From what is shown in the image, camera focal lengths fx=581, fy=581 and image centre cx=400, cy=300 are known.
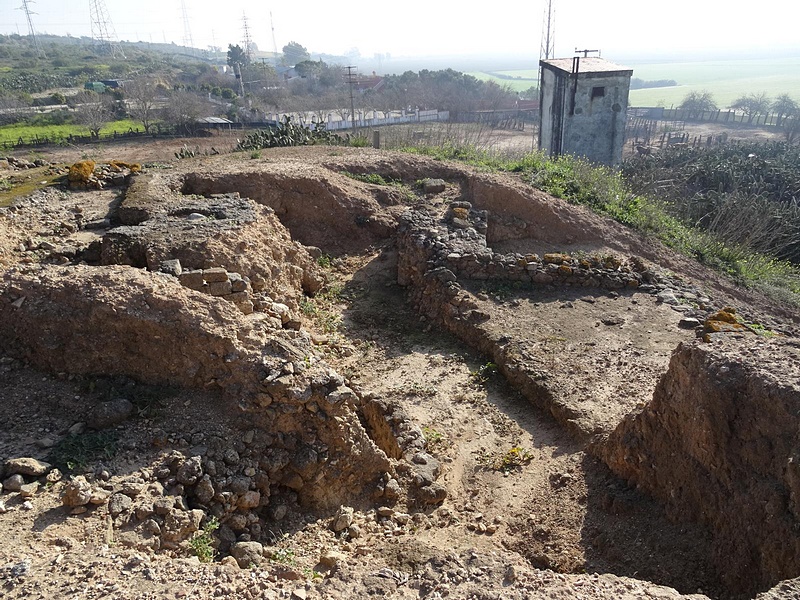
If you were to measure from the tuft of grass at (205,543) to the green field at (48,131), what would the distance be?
34.9 m

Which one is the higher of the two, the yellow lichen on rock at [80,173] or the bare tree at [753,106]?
the yellow lichen on rock at [80,173]

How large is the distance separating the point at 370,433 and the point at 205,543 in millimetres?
3039

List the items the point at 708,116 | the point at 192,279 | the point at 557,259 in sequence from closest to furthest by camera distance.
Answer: the point at 192,279
the point at 557,259
the point at 708,116

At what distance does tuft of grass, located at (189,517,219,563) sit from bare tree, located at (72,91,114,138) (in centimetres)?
3641

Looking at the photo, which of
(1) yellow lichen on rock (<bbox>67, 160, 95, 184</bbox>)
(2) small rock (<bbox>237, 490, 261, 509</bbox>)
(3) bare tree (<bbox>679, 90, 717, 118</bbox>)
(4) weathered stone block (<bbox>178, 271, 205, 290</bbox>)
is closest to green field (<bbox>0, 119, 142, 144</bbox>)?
(1) yellow lichen on rock (<bbox>67, 160, 95, 184</bbox>)

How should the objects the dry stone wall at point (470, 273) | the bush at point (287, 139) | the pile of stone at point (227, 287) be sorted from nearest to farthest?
1. the pile of stone at point (227, 287)
2. the dry stone wall at point (470, 273)
3. the bush at point (287, 139)

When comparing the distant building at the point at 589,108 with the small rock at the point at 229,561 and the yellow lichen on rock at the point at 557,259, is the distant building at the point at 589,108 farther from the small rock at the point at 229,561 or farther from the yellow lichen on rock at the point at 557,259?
the small rock at the point at 229,561

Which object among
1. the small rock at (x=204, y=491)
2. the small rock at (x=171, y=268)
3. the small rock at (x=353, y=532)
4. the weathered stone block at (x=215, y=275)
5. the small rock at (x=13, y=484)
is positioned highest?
the small rock at (x=171, y=268)

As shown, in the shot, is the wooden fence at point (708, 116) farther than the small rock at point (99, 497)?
Yes

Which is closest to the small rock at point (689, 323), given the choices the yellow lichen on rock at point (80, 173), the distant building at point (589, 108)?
the yellow lichen on rock at point (80, 173)

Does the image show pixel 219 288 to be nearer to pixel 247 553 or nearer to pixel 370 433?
pixel 370 433

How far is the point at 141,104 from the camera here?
145ft

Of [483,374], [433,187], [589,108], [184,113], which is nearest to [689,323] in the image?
[483,374]

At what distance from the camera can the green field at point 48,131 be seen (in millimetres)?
34175
